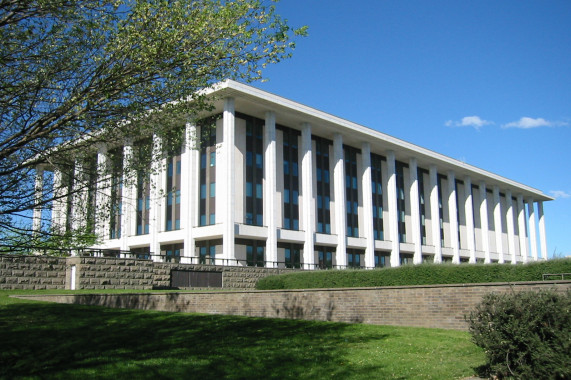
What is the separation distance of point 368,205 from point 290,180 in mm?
10066

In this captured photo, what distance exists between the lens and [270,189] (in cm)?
4609

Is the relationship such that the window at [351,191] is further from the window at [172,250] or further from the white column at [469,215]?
the white column at [469,215]

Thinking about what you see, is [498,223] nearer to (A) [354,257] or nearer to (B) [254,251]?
(A) [354,257]

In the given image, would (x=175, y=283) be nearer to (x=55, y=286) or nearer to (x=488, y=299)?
(x=55, y=286)

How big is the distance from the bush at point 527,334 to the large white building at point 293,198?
93.0ft

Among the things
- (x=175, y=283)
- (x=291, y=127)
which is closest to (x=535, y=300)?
(x=175, y=283)

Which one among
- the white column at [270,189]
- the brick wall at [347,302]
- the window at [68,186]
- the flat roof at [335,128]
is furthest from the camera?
the white column at [270,189]

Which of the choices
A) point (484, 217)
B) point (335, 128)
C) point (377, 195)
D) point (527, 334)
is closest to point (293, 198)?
point (335, 128)

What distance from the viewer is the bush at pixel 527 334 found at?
8.45m

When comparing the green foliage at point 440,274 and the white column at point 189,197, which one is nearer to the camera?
the green foliage at point 440,274

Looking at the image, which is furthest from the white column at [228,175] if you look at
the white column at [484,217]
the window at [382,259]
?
the white column at [484,217]

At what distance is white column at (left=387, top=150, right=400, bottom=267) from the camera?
58.5 m

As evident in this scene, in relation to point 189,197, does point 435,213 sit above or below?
above

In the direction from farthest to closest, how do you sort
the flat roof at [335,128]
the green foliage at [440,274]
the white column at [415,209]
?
the white column at [415,209], the flat roof at [335,128], the green foliage at [440,274]
